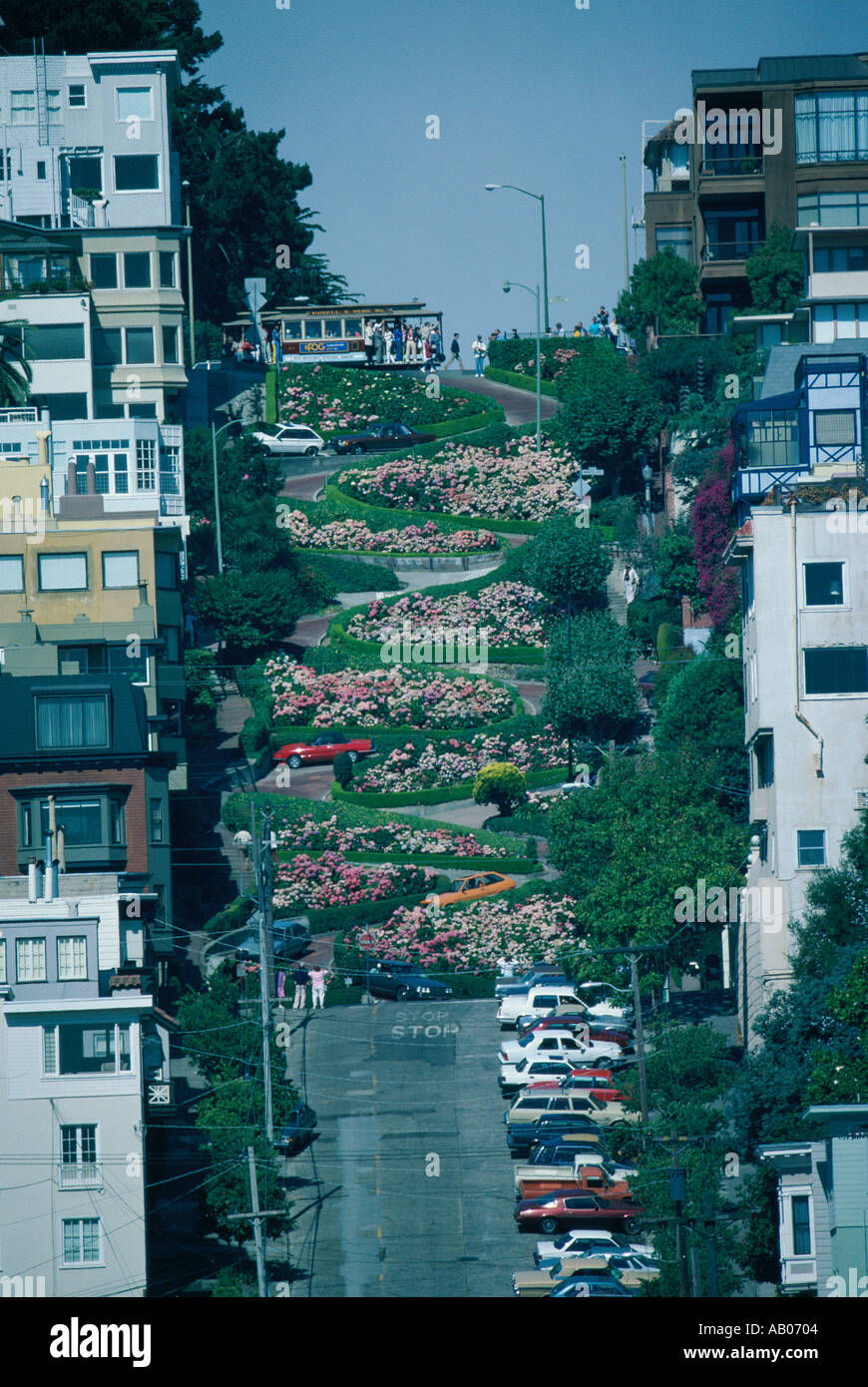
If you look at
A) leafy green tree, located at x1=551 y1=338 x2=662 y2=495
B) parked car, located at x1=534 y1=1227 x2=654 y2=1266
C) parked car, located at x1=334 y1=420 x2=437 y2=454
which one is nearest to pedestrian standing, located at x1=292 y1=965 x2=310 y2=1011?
parked car, located at x1=534 y1=1227 x2=654 y2=1266

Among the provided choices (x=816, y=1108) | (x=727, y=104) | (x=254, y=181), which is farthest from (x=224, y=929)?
(x=254, y=181)

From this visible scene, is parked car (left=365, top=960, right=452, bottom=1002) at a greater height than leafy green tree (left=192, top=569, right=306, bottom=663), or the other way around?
leafy green tree (left=192, top=569, right=306, bottom=663)

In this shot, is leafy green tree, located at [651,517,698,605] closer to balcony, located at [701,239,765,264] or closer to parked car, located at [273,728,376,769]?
parked car, located at [273,728,376,769]

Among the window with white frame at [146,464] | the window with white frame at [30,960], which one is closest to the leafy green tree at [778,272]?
the window with white frame at [146,464]

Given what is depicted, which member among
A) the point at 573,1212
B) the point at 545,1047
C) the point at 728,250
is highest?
the point at 728,250

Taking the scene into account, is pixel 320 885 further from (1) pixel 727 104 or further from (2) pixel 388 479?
(1) pixel 727 104

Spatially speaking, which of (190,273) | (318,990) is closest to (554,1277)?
(318,990)

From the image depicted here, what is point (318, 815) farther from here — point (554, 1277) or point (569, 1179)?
point (554, 1277)
